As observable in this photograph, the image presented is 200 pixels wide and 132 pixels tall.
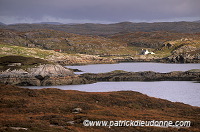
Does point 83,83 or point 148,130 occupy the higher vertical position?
point 148,130

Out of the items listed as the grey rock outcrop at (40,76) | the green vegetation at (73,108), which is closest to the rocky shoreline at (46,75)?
the grey rock outcrop at (40,76)

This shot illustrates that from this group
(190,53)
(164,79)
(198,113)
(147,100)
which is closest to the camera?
(198,113)

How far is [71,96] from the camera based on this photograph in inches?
1639

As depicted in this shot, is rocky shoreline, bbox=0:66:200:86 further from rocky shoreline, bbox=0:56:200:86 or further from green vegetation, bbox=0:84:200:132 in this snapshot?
green vegetation, bbox=0:84:200:132

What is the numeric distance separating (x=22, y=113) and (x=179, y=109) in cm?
1800

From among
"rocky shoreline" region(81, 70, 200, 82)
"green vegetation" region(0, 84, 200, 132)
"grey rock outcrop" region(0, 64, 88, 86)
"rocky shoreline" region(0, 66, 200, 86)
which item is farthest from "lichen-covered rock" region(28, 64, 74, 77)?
"green vegetation" region(0, 84, 200, 132)

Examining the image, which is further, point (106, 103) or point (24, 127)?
point (106, 103)

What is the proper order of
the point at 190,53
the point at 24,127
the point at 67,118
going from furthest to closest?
1. the point at 190,53
2. the point at 67,118
3. the point at 24,127

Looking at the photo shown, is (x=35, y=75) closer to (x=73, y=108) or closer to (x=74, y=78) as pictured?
(x=74, y=78)

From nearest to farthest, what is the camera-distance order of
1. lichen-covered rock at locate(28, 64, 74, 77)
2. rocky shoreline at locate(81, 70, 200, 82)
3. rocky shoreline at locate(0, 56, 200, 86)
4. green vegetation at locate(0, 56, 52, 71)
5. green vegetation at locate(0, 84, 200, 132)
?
green vegetation at locate(0, 84, 200, 132)
rocky shoreline at locate(0, 56, 200, 86)
lichen-covered rock at locate(28, 64, 74, 77)
green vegetation at locate(0, 56, 52, 71)
rocky shoreline at locate(81, 70, 200, 82)

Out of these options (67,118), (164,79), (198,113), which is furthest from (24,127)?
(164,79)

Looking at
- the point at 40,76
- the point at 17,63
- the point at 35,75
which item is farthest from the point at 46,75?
the point at 17,63

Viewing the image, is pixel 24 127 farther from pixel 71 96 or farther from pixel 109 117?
pixel 71 96

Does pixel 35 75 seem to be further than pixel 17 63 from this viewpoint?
No
